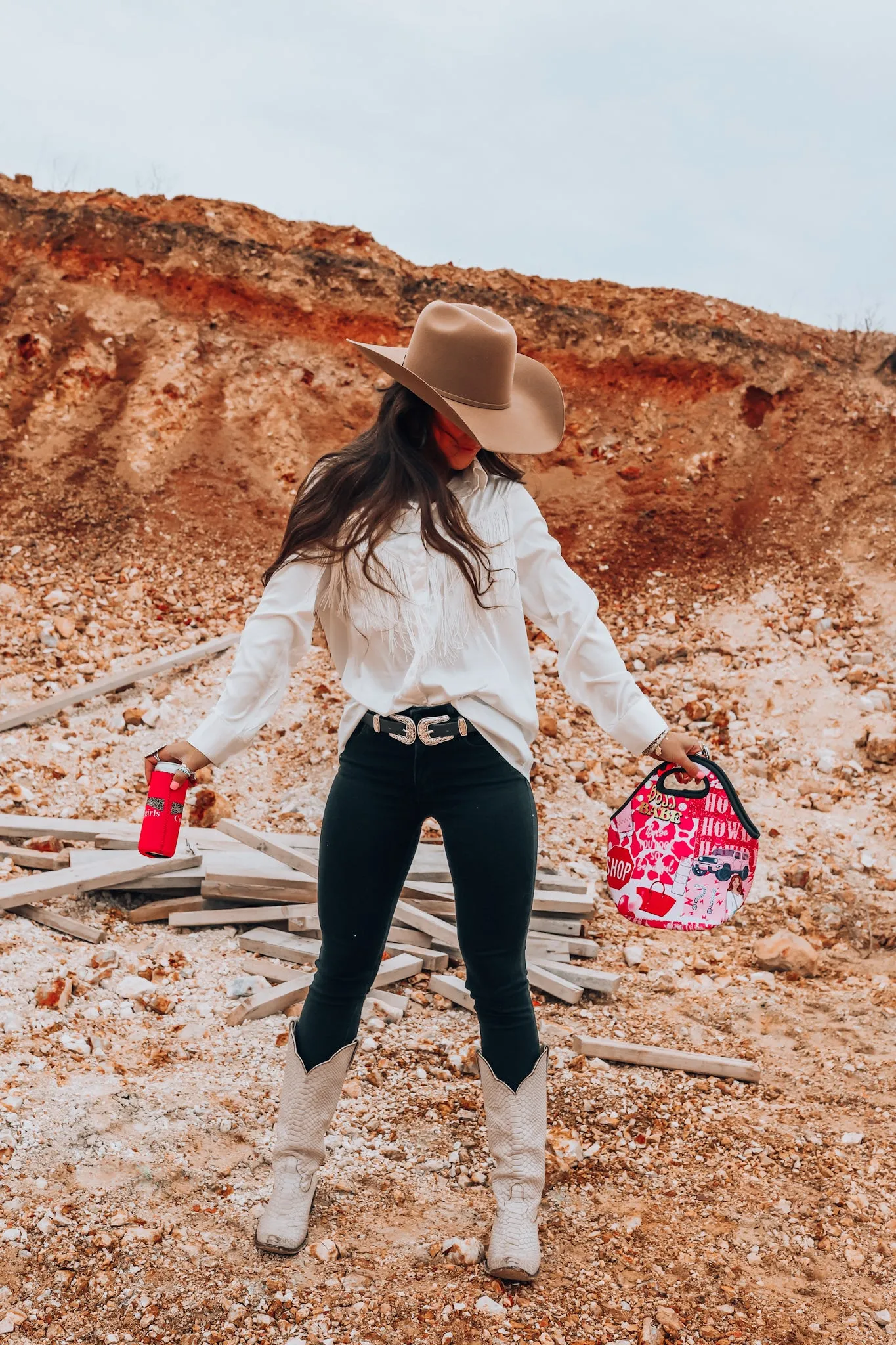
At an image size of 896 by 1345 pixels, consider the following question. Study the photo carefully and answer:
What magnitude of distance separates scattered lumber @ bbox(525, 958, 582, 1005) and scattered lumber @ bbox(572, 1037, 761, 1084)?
543mm

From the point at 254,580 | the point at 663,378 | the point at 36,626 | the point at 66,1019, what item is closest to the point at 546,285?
the point at 663,378

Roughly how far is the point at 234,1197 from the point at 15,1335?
24.8 inches

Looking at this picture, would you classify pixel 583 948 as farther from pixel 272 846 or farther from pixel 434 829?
pixel 272 846

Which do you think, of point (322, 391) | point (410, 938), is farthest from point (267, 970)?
point (322, 391)

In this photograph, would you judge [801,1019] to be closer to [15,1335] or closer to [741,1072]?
[741,1072]

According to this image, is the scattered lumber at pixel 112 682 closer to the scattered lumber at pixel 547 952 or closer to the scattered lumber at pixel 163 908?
the scattered lumber at pixel 163 908

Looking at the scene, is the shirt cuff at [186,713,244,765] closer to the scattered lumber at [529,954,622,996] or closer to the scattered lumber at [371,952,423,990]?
the scattered lumber at [371,952,423,990]

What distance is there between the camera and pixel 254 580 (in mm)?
9141

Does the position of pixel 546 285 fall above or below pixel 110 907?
above

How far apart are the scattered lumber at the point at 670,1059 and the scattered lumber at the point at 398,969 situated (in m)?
0.86

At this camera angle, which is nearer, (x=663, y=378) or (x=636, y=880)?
(x=636, y=880)

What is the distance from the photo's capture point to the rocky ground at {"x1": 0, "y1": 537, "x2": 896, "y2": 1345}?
2350 mm

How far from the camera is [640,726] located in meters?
2.41

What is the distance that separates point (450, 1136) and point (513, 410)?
2.20 metres
